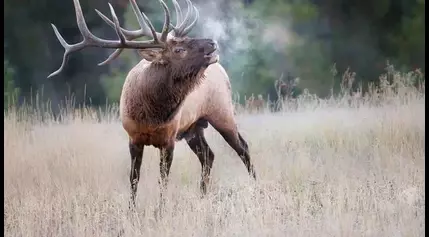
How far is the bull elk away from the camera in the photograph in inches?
128

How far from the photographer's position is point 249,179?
11.0 feet

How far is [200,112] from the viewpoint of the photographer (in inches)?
134

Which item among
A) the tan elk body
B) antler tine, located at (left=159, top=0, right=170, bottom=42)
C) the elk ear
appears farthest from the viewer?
the tan elk body

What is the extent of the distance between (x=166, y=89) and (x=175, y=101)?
7 centimetres

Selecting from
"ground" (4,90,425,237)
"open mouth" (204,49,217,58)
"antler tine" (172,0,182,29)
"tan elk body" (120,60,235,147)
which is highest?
"antler tine" (172,0,182,29)

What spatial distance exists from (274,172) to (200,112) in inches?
17.0

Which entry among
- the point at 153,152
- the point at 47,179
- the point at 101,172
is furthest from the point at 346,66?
the point at 47,179

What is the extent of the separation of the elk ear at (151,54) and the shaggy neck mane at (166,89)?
4 cm

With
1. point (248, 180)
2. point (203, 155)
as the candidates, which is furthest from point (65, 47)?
point (248, 180)

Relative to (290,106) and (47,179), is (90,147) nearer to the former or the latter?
(47,179)

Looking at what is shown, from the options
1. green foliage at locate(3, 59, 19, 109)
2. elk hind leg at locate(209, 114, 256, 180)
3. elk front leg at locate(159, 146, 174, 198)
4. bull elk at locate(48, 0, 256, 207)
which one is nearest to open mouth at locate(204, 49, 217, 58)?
bull elk at locate(48, 0, 256, 207)

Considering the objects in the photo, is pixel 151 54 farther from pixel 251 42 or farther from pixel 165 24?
pixel 251 42

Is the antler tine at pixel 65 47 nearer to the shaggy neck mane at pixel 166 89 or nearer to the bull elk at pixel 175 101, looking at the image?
the bull elk at pixel 175 101

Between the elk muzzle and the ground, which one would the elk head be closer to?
the elk muzzle
